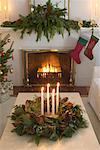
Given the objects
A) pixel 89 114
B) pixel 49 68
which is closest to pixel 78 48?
pixel 49 68

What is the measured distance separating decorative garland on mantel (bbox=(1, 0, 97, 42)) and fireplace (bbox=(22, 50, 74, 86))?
38cm

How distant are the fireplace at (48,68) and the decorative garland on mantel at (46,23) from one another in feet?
1.25

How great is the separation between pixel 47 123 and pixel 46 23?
2.09m

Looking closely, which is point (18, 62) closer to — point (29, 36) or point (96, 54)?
point (29, 36)

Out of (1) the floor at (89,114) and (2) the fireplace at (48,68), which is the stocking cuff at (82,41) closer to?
(2) the fireplace at (48,68)

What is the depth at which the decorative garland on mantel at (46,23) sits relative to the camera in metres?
3.89

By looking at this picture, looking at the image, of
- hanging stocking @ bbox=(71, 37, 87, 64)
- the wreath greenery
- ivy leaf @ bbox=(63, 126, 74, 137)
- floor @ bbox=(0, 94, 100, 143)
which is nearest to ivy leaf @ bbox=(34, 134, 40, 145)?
the wreath greenery

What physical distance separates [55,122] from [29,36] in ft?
7.54

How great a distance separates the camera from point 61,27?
392 centimetres

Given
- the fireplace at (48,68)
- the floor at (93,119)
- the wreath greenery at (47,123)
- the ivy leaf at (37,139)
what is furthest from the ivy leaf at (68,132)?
the fireplace at (48,68)

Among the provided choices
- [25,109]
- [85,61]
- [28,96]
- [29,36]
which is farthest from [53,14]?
[25,109]

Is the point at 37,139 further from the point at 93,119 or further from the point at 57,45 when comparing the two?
the point at 57,45

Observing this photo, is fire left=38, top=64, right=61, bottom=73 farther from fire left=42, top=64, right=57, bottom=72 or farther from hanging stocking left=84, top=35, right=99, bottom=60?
hanging stocking left=84, top=35, right=99, bottom=60

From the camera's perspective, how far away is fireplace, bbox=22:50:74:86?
4.34 meters
